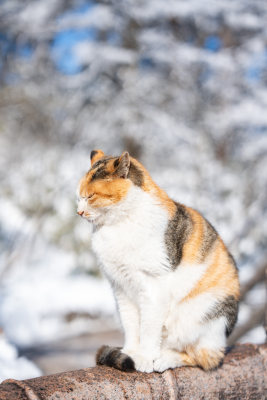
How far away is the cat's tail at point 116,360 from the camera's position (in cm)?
195

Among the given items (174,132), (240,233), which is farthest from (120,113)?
(240,233)

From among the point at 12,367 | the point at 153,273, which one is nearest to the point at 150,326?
the point at 153,273

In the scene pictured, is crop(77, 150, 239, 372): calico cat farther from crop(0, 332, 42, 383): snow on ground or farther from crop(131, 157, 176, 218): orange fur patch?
crop(0, 332, 42, 383): snow on ground

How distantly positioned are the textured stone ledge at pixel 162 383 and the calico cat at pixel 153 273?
8 centimetres

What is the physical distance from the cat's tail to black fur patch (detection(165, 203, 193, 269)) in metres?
0.54

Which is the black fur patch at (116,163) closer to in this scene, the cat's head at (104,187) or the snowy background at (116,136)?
the cat's head at (104,187)

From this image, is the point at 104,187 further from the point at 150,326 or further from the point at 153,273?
the point at 150,326

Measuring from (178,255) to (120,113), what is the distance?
4.65m

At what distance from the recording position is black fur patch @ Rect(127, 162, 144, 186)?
7.20 feet

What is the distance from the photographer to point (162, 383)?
6.36ft

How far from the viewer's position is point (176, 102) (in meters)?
6.64

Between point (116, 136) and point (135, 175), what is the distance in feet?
15.8

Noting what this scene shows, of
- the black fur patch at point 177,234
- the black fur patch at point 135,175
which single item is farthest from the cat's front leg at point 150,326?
the black fur patch at point 135,175

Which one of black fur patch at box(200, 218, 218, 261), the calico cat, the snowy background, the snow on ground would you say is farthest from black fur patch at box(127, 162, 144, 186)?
the snowy background
